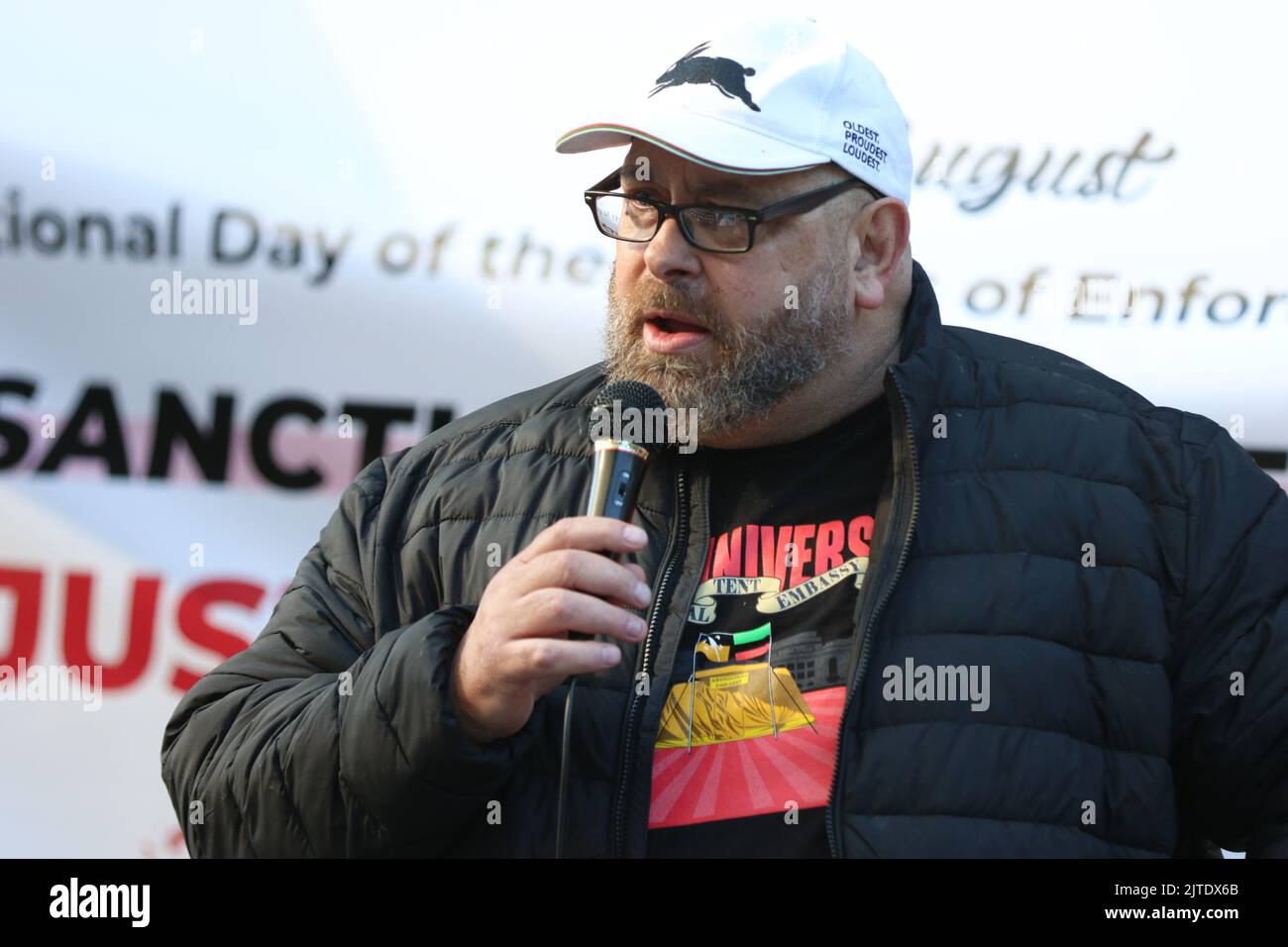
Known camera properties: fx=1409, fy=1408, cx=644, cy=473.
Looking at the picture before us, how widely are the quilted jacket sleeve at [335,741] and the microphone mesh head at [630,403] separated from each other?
1.03 feet

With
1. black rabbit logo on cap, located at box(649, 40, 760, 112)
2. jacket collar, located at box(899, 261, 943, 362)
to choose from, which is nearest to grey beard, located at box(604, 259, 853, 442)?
jacket collar, located at box(899, 261, 943, 362)

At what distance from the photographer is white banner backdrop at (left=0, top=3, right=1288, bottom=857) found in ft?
9.39

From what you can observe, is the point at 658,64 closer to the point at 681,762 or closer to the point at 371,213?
the point at 371,213

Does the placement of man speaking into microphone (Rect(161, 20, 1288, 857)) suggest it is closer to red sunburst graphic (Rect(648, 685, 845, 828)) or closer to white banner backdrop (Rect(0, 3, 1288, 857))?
red sunburst graphic (Rect(648, 685, 845, 828))

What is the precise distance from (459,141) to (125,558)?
1.10 meters

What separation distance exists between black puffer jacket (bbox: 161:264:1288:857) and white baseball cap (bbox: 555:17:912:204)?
314mm

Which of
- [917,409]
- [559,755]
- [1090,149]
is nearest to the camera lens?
[559,755]

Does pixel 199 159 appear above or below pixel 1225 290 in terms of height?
above

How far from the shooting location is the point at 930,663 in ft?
5.60

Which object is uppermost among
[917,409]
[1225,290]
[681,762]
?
[1225,290]

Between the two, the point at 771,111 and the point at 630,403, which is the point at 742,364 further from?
the point at 771,111

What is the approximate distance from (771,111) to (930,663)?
78cm

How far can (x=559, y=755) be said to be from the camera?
67.6 inches
